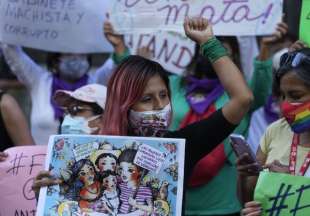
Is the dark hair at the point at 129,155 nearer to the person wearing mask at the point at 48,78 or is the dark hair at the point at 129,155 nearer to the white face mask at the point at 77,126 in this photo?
the white face mask at the point at 77,126

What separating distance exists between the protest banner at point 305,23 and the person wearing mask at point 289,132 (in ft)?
0.83

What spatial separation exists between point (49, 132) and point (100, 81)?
0.48m

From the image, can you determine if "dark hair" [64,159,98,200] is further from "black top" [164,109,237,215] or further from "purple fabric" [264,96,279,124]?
"purple fabric" [264,96,279,124]

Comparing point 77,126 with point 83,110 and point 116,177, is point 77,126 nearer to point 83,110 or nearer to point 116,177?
point 83,110

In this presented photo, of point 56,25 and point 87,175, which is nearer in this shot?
point 87,175

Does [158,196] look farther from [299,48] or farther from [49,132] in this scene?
[49,132]

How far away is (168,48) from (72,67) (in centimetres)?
62

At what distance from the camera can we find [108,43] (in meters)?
4.88

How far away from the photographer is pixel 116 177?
2691 mm

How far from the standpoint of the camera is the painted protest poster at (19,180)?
11.0 feet


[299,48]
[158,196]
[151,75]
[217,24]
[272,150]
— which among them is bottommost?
[158,196]

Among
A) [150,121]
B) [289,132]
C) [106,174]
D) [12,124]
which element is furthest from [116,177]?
[12,124]

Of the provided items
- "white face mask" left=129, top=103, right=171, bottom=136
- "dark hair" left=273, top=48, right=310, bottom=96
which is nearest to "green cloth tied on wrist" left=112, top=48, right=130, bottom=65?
"dark hair" left=273, top=48, right=310, bottom=96

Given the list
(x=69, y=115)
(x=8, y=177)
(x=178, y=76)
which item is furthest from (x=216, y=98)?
(x=8, y=177)
